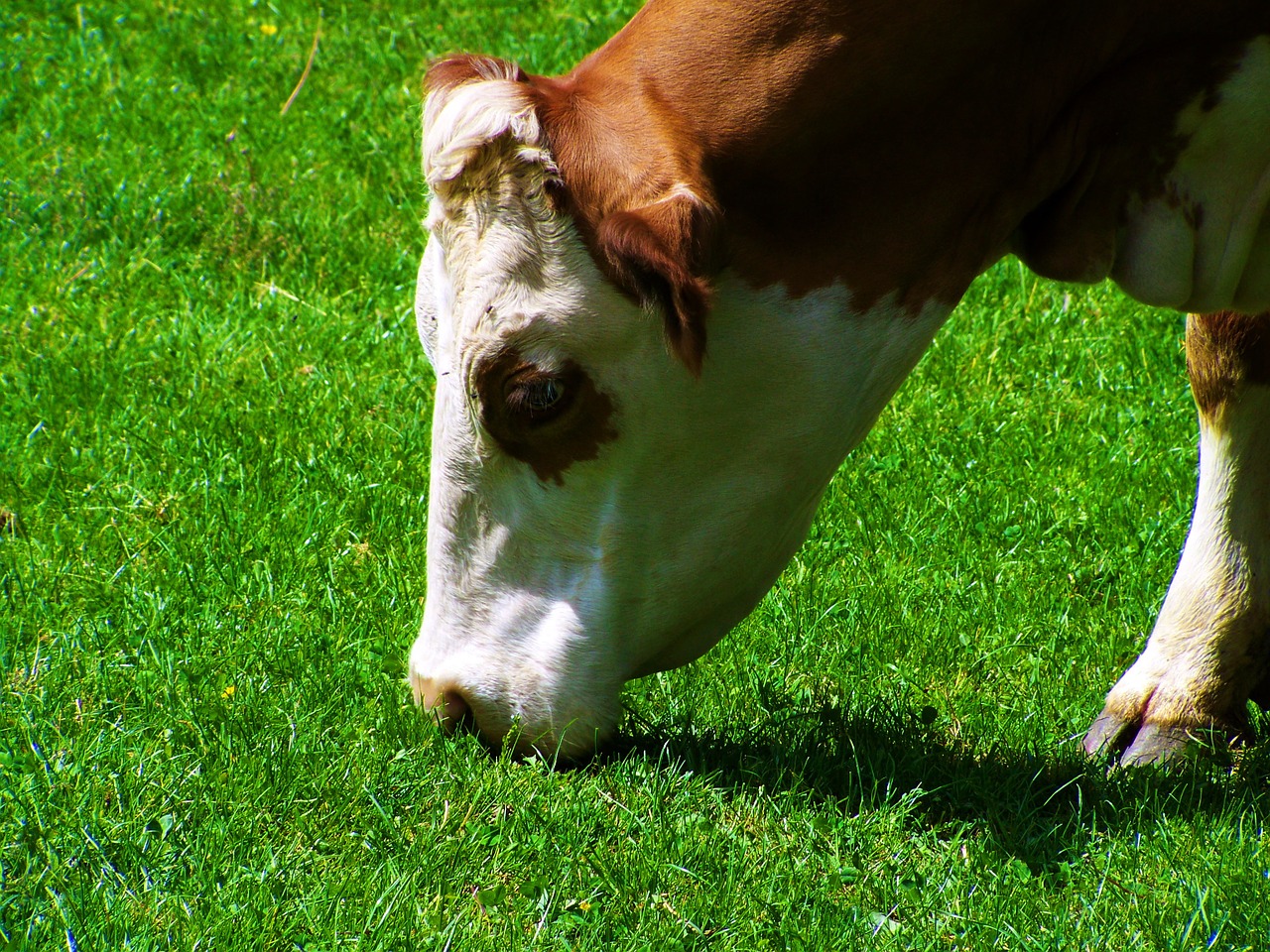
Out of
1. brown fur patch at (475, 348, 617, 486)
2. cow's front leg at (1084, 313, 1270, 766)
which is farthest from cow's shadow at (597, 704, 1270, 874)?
brown fur patch at (475, 348, 617, 486)

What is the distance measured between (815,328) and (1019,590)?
5.50 feet

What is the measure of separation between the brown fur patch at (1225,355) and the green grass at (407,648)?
0.77 meters

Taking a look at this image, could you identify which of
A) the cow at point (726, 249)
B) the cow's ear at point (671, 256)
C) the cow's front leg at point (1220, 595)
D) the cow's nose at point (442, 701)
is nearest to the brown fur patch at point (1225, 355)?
the cow's front leg at point (1220, 595)

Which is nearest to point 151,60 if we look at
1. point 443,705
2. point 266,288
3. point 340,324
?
point 266,288

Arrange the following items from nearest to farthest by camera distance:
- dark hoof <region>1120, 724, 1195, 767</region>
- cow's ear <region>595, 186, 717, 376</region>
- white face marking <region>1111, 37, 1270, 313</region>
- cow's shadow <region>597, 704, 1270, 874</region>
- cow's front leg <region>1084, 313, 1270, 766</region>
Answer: cow's ear <region>595, 186, 717, 376</region>
white face marking <region>1111, 37, 1270, 313</region>
cow's shadow <region>597, 704, 1270, 874</region>
dark hoof <region>1120, 724, 1195, 767</region>
cow's front leg <region>1084, 313, 1270, 766</region>

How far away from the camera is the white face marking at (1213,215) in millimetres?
2848

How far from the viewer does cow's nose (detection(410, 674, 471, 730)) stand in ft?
10.9

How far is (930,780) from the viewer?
3393 millimetres

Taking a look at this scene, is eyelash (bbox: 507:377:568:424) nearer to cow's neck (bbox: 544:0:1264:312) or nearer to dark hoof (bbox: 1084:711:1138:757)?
cow's neck (bbox: 544:0:1264:312)

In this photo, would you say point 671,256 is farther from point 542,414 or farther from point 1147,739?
point 1147,739

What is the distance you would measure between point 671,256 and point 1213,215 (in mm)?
1142

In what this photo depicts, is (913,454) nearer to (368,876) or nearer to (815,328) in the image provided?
(815,328)

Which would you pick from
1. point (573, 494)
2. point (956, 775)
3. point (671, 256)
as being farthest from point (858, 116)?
point (956, 775)

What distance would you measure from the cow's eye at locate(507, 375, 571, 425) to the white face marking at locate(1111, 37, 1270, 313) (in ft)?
3.89
